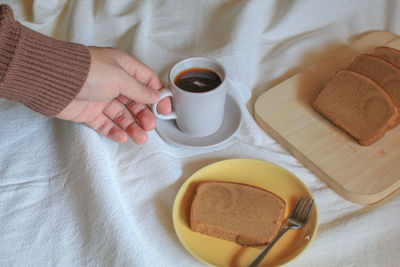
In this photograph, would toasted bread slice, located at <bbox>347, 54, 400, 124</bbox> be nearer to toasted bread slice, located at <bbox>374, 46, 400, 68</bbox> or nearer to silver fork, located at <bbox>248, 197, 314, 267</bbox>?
toasted bread slice, located at <bbox>374, 46, 400, 68</bbox>

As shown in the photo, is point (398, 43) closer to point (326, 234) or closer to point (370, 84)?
point (370, 84)

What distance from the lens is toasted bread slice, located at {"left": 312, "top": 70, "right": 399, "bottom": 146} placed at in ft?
3.25

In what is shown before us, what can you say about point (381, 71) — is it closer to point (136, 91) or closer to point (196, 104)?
point (196, 104)

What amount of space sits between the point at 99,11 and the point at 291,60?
651 millimetres

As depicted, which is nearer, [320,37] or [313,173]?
[313,173]

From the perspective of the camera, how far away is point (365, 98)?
3.41 feet

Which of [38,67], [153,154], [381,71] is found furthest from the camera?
[381,71]

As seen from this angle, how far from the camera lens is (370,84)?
1.04m

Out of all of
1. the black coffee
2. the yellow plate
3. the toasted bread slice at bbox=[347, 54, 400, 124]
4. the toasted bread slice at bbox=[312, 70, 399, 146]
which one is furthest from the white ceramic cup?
the toasted bread slice at bbox=[347, 54, 400, 124]

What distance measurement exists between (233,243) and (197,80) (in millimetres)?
403

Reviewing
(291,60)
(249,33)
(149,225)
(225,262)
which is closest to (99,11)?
(249,33)

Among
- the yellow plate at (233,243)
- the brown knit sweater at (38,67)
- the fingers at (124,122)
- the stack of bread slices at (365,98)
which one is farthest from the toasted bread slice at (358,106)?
the brown knit sweater at (38,67)

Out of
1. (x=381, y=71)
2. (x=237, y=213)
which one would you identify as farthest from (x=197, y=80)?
(x=381, y=71)

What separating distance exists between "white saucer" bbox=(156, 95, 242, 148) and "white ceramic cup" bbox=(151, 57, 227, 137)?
0.01 m
